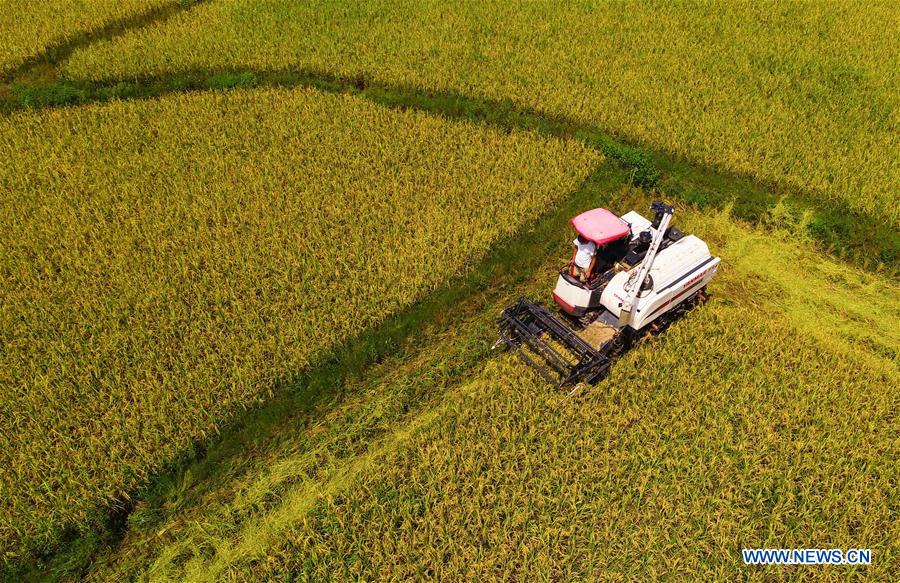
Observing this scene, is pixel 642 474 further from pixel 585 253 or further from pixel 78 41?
pixel 78 41

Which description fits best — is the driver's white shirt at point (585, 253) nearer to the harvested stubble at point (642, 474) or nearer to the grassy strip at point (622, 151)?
the harvested stubble at point (642, 474)

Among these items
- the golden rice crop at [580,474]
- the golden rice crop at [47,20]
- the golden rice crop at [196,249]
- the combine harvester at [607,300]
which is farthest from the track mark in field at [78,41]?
the combine harvester at [607,300]

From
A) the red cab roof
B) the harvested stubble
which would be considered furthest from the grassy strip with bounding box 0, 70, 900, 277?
the red cab roof

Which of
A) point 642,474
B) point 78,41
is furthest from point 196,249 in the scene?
point 78,41

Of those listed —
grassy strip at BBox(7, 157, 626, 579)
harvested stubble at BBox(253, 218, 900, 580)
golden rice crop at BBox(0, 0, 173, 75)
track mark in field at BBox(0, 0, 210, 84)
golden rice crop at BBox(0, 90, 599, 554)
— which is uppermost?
golden rice crop at BBox(0, 0, 173, 75)

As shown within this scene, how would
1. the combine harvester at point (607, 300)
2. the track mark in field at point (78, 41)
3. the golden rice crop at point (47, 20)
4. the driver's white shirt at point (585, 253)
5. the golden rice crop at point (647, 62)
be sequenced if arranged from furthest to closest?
the golden rice crop at point (47, 20)
the track mark in field at point (78, 41)
the golden rice crop at point (647, 62)
the driver's white shirt at point (585, 253)
the combine harvester at point (607, 300)

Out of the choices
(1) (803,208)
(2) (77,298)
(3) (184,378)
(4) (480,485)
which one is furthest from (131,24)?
(1) (803,208)

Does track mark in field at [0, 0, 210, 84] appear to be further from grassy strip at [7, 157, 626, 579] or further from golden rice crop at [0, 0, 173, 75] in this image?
grassy strip at [7, 157, 626, 579]
